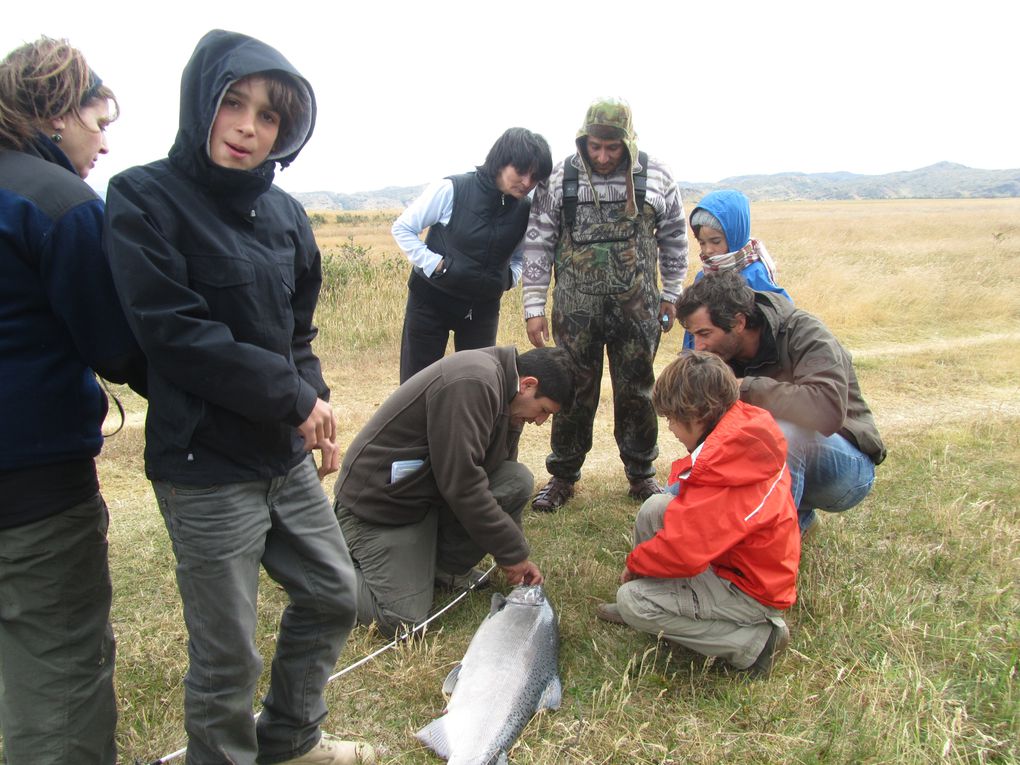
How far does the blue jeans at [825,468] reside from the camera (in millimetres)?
3893

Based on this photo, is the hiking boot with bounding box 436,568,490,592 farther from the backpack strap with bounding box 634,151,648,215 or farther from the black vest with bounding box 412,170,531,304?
the backpack strap with bounding box 634,151,648,215

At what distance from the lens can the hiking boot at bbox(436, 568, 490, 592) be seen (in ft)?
13.9

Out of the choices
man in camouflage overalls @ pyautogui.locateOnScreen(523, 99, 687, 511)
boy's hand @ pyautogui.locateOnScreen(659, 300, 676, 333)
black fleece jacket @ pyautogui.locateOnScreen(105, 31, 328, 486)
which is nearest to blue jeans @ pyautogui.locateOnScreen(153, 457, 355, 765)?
black fleece jacket @ pyautogui.locateOnScreen(105, 31, 328, 486)

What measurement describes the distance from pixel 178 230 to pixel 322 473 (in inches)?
35.7

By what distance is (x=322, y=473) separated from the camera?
257 cm

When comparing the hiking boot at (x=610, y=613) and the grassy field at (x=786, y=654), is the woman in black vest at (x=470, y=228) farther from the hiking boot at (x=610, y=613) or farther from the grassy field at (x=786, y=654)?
the hiking boot at (x=610, y=613)

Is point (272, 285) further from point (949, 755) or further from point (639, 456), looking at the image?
point (639, 456)

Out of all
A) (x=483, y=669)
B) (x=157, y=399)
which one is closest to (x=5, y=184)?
(x=157, y=399)

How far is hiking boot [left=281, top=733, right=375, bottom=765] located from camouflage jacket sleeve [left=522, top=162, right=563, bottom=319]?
3.09 meters

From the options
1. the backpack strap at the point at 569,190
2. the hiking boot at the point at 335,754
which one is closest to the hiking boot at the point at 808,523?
the backpack strap at the point at 569,190

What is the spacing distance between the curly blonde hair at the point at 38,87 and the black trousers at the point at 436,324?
124 inches

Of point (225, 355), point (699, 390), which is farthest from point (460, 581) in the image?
point (225, 355)

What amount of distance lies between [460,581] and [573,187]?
8.43 feet

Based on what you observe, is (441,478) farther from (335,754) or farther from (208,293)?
(208,293)
